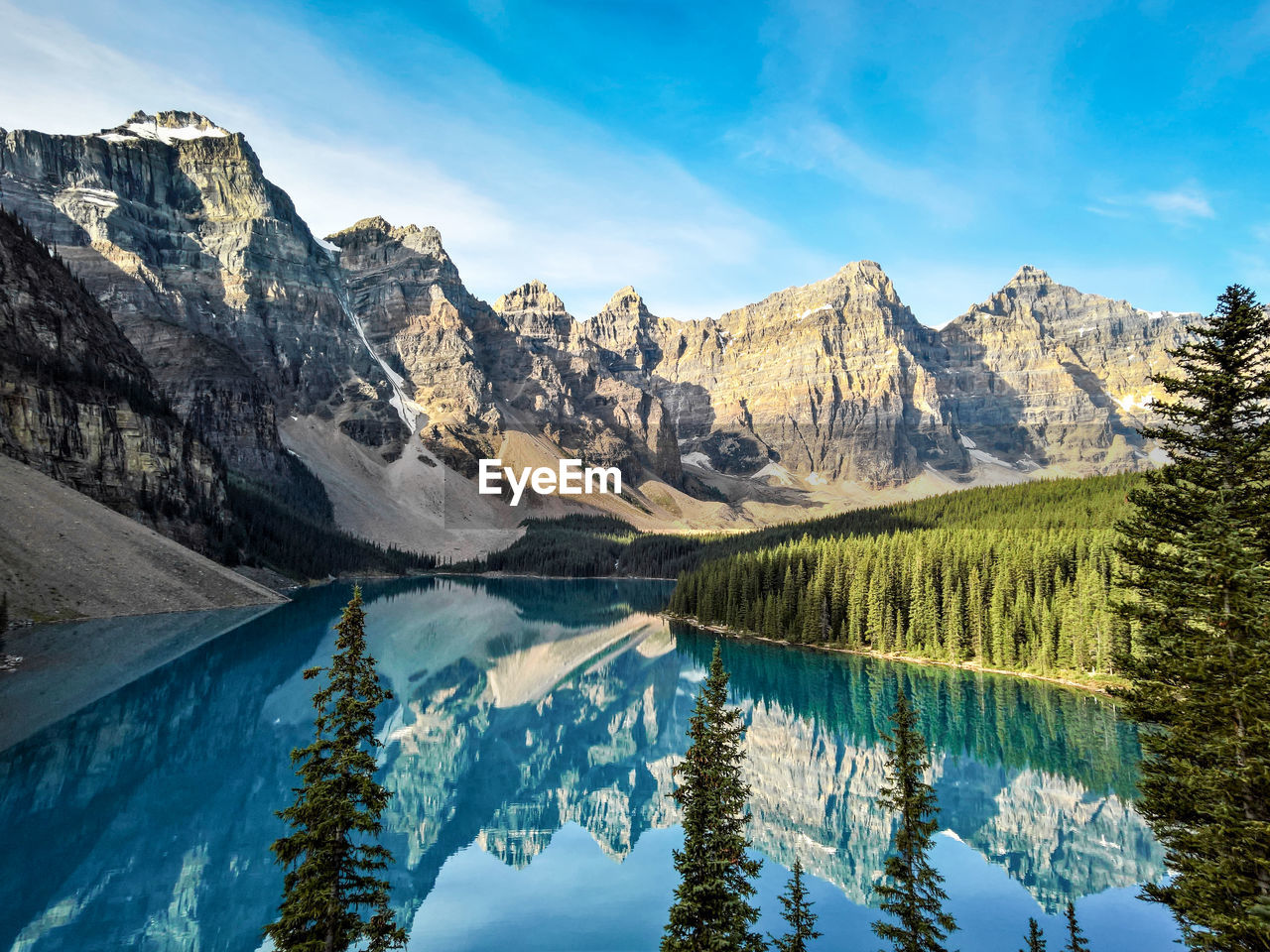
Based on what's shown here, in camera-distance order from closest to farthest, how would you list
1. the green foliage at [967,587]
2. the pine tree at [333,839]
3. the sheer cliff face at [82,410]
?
the pine tree at [333,839] → the green foliage at [967,587] → the sheer cliff face at [82,410]

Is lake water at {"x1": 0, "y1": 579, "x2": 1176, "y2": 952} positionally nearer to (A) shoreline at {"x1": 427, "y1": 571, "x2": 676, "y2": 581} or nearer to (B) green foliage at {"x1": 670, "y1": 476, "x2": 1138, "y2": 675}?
(B) green foliage at {"x1": 670, "y1": 476, "x2": 1138, "y2": 675}

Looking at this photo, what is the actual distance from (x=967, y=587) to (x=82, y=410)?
107842 mm

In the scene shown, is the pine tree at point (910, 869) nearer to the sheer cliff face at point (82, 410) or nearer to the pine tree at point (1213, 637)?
the pine tree at point (1213, 637)

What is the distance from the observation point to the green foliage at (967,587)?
59.7 m

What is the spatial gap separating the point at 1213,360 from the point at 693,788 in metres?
14.5

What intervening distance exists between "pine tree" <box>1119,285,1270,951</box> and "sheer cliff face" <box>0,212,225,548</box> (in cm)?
9932

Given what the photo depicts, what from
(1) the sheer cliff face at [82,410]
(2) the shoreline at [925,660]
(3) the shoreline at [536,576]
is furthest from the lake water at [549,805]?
(3) the shoreline at [536,576]

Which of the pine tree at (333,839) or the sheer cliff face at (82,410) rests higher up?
the sheer cliff face at (82,410)

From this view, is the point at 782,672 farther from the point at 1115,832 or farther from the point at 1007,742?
the point at 1115,832

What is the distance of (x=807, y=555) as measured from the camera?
8638cm

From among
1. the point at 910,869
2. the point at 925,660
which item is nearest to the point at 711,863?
the point at 910,869

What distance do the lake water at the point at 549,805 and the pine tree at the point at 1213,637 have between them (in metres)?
9.62

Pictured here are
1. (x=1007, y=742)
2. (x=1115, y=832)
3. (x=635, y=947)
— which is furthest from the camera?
(x=1007, y=742)

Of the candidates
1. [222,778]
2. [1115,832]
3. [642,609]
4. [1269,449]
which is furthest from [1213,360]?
[642,609]
